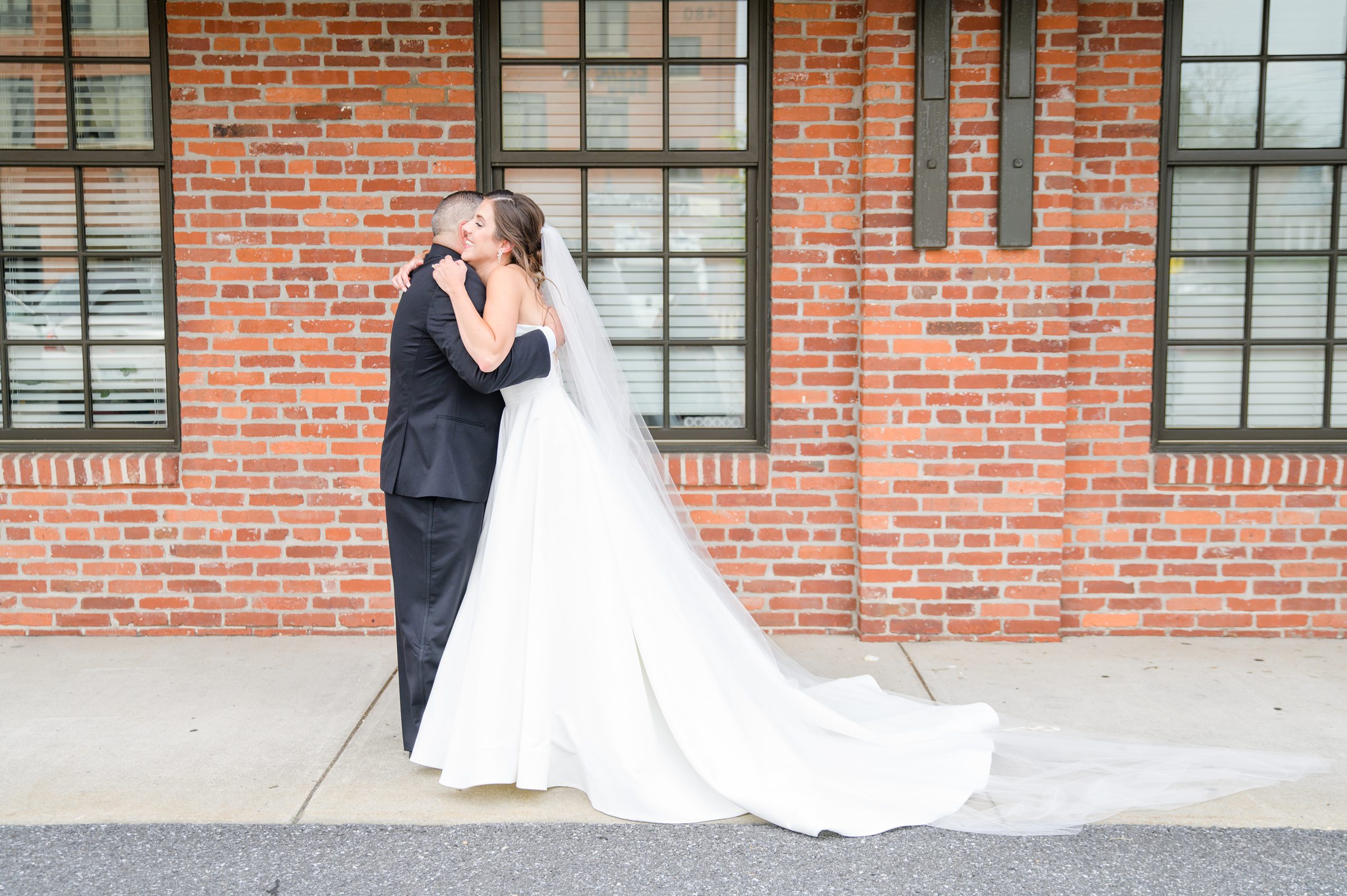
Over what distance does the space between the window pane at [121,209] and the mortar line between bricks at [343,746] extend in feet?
7.55

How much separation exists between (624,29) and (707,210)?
0.89m

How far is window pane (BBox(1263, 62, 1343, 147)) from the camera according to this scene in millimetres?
4680

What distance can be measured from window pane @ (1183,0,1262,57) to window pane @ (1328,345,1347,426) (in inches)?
56.4

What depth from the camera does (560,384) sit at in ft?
11.4

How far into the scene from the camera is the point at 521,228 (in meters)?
3.42

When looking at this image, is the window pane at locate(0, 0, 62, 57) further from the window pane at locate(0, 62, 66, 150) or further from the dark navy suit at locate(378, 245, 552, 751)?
the dark navy suit at locate(378, 245, 552, 751)

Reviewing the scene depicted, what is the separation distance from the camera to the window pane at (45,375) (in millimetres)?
4871

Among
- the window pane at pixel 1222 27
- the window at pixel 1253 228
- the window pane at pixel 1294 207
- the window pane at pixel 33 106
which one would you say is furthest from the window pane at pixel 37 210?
the window pane at pixel 1294 207

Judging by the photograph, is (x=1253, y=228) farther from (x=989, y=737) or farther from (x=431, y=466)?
(x=431, y=466)

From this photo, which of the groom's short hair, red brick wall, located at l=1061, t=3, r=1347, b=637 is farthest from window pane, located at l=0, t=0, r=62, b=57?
red brick wall, located at l=1061, t=3, r=1347, b=637

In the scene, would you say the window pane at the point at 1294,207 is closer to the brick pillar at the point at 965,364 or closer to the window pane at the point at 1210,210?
the window pane at the point at 1210,210

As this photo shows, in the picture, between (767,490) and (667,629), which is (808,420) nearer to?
(767,490)

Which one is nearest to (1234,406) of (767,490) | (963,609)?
(963,609)

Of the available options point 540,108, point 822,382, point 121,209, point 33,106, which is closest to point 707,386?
point 822,382
